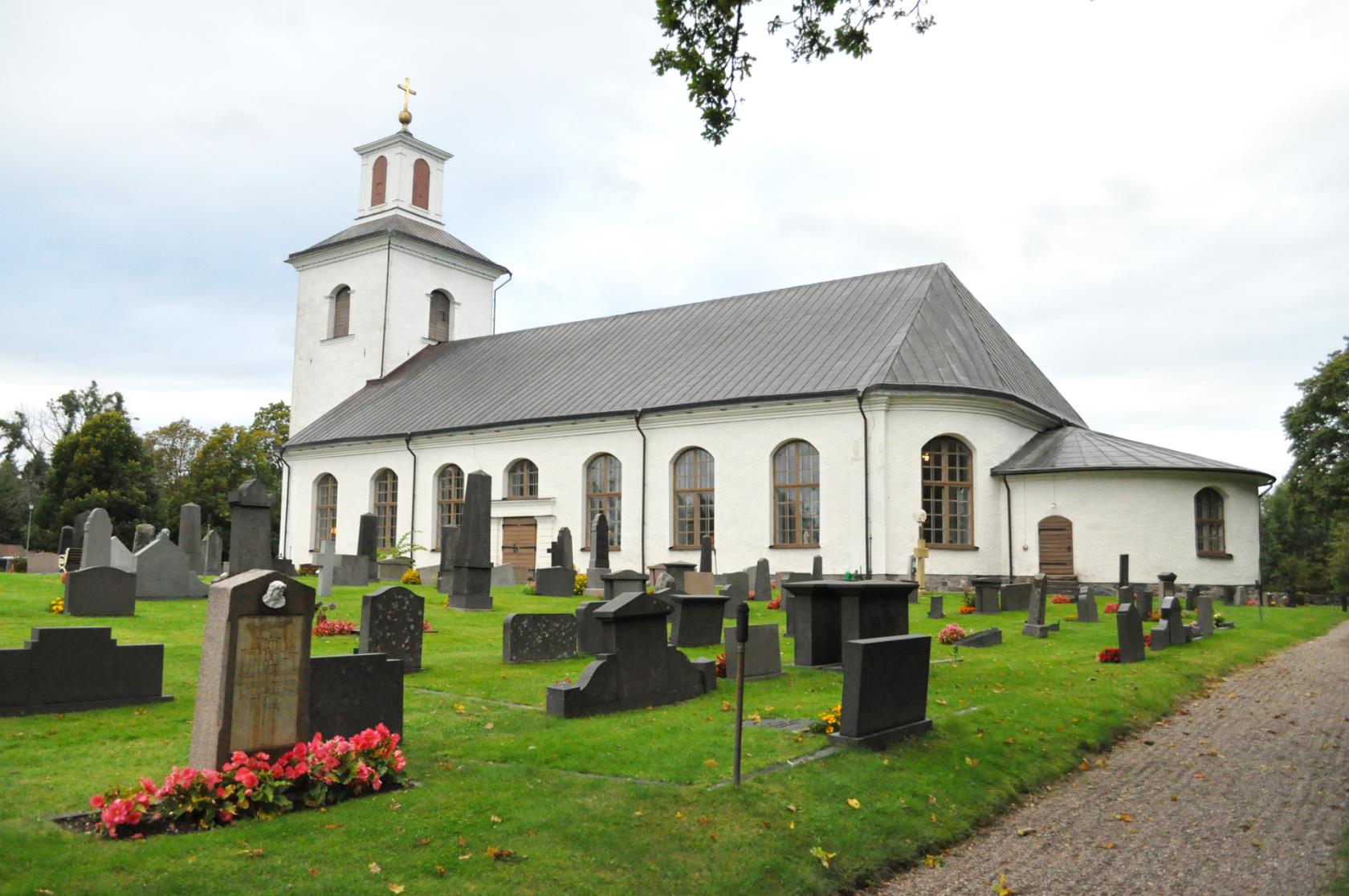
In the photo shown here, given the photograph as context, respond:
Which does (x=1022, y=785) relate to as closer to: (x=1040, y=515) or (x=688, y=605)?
(x=688, y=605)

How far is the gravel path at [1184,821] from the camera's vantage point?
602 centimetres

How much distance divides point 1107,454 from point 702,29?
19.6 meters

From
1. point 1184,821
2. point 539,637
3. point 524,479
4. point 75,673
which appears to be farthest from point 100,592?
point 524,479

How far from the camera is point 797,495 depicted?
1031 inches

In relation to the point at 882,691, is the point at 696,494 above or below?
above

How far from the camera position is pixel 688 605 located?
13.4 metres

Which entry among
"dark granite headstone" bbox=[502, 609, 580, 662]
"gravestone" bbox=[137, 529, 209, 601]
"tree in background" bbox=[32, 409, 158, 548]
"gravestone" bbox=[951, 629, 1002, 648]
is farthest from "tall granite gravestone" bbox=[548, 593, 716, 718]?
"tree in background" bbox=[32, 409, 158, 548]

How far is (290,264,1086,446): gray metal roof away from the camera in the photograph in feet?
86.1

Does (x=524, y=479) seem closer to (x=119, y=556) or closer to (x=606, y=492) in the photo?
(x=606, y=492)

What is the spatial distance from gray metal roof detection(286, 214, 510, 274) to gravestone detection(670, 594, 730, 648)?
92.4 ft

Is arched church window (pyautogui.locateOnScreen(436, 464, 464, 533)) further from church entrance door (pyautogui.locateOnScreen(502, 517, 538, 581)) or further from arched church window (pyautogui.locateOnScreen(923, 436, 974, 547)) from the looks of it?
arched church window (pyautogui.locateOnScreen(923, 436, 974, 547))

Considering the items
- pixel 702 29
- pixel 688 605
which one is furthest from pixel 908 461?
pixel 702 29

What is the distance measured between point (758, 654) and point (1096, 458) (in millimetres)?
16540

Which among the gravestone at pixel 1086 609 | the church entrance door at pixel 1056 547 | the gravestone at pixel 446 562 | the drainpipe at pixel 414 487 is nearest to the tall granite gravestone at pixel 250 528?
the gravestone at pixel 446 562
